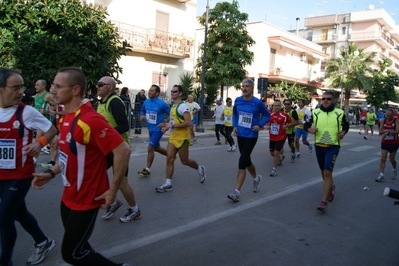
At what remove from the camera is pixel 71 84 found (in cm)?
265

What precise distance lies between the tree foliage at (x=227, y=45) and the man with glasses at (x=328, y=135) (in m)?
16.8

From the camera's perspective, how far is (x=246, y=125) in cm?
631

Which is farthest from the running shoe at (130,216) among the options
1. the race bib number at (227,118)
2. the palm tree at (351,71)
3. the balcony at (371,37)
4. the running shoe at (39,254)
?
the balcony at (371,37)

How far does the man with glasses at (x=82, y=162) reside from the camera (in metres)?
2.59

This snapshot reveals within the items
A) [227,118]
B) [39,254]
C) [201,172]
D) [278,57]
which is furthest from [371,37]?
[39,254]

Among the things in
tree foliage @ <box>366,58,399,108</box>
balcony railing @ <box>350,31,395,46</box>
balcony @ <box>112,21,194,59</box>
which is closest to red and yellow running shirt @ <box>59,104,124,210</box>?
balcony @ <box>112,21,194,59</box>

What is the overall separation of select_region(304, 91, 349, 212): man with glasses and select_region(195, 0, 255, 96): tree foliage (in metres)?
16.8

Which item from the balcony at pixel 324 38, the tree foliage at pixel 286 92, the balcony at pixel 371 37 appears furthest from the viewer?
the balcony at pixel 371 37

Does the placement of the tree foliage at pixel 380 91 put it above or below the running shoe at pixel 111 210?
above

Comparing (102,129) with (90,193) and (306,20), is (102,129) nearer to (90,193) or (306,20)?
(90,193)

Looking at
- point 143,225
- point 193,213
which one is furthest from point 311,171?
point 143,225

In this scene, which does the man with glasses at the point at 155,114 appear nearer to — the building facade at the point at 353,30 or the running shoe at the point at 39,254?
the running shoe at the point at 39,254

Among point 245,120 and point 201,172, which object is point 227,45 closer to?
point 201,172

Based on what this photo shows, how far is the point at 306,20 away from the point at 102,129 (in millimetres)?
61773
